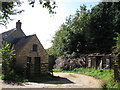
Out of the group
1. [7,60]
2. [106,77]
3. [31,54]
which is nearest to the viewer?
[106,77]

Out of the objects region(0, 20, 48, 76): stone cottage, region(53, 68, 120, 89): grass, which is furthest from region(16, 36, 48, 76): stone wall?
region(53, 68, 120, 89): grass

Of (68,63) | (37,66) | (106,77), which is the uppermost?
(68,63)

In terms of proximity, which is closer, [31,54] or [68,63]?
[31,54]

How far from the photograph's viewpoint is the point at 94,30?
28625 millimetres

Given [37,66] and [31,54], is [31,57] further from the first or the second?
[37,66]

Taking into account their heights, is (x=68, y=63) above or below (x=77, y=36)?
below

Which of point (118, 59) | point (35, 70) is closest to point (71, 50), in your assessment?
point (35, 70)

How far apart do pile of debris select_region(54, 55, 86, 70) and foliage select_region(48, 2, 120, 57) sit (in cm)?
147

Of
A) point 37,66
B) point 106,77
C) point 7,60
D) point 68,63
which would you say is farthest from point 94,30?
point 7,60

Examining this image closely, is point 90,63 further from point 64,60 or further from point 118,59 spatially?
point 118,59

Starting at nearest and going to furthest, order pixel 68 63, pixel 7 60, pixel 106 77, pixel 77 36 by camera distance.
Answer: pixel 106 77 < pixel 7 60 < pixel 68 63 < pixel 77 36

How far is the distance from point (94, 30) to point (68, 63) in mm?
6481

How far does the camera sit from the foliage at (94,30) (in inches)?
1081

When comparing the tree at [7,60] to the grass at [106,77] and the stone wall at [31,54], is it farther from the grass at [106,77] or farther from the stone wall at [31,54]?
the grass at [106,77]
